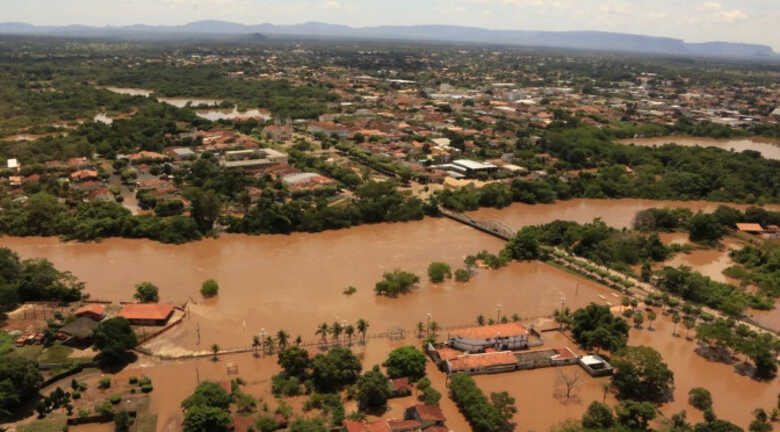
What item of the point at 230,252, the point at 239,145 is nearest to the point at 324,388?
the point at 230,252

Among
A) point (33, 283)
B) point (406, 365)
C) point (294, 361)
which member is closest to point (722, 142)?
point (406, 365)

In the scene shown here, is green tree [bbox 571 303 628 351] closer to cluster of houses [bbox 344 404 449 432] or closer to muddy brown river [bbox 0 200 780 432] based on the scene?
muddy brown river [bbox 0 200 780 432]

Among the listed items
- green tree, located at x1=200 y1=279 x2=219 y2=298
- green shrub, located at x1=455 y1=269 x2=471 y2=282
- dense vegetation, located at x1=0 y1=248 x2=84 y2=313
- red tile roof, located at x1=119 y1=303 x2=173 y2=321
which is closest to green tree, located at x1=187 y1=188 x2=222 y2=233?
green tree, located at x1=200 y1=279 x2=219 y2=298

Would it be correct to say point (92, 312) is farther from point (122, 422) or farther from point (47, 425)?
point (122, 422)

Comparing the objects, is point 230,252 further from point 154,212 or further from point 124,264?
point 154,212

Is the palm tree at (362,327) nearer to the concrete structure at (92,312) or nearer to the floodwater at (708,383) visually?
the concrete structure at (92,312)

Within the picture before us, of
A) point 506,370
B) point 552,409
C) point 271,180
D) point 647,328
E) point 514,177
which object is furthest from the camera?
point 514,177
